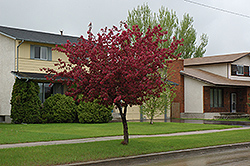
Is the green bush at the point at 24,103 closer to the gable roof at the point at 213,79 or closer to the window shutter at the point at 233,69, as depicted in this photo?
the gable roof at the point at 213,79

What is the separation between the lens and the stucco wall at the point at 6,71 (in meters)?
25.1

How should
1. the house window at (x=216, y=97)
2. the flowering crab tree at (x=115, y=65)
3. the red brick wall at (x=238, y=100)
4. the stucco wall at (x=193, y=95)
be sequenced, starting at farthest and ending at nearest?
the red brick wall at (x=238, y=100) < the house window at (x=216, y=97) < the stucco wall at (x=193, y=95) < the flowering crab tree at (x=115, y=65)

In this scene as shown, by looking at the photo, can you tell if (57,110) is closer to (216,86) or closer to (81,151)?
(81,151)

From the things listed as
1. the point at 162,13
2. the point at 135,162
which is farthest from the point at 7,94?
the point at 162,13

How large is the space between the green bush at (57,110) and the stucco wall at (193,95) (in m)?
14.1

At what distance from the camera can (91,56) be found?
11078 millimetres

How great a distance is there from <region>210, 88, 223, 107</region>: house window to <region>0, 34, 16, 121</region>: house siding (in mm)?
20068

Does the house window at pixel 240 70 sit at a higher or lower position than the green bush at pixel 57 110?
higher

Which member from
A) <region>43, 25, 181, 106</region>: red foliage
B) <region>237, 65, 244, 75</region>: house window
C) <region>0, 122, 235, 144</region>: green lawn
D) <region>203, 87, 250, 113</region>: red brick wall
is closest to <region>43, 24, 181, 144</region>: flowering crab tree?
<region>43, 25, 181, 106</region>: red foliage

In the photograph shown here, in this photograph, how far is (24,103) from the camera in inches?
923

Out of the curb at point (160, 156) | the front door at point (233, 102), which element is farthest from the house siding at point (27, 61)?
the front door at point (233, 102)

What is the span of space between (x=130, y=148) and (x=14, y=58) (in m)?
16.3

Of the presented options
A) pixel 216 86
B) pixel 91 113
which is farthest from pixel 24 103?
pixel 216 86

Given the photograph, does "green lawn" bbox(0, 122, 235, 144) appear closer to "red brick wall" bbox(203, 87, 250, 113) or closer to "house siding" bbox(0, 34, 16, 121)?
"house siding" bbox(0, 34, 16, 121)
